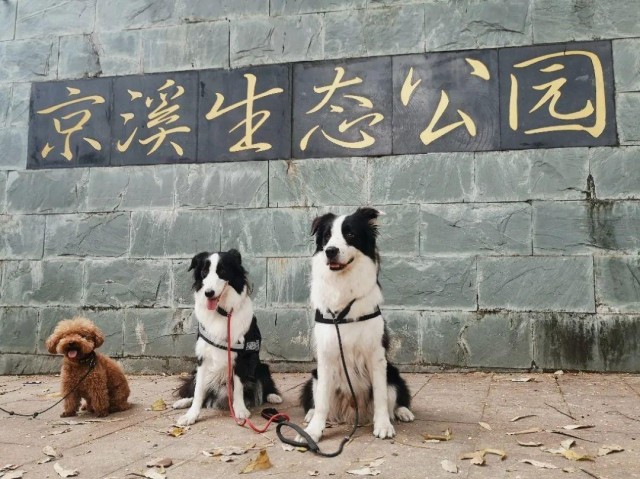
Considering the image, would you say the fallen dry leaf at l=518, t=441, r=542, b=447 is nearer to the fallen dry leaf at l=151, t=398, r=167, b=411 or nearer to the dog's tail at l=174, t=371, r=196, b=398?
the dog's tail at l=174, t=371, r=196, b=398

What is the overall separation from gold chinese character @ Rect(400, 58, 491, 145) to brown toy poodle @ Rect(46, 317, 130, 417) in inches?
156

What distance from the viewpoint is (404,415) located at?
3.61 meters

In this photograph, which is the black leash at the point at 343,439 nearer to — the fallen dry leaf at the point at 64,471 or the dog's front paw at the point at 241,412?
the dog's front paw at the point at 241,412

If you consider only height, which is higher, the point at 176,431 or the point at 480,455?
→ the point at 480,455

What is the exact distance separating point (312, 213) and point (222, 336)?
2268 mm

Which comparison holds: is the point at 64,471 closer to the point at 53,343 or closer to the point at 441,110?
the point at 53,343

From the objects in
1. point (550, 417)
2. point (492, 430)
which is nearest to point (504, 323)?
point (550, 417)

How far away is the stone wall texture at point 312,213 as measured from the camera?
528 centimetres

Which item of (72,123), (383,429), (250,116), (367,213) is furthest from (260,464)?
(72,123)

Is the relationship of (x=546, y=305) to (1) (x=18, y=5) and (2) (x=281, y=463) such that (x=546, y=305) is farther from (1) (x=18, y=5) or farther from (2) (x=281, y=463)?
(1) (x=18, y=5)

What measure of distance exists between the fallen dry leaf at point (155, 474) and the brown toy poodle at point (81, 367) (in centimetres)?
152

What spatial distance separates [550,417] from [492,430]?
0.62m

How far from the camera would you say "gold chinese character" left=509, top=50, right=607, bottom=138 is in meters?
5.34

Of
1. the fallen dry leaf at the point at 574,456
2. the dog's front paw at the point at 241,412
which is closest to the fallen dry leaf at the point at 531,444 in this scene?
the fallen dry leaf at the point at 574,456
